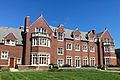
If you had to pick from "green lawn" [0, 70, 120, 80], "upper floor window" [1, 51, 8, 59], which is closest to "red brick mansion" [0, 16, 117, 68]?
"upper floor window" [1, 51, 8, 59]

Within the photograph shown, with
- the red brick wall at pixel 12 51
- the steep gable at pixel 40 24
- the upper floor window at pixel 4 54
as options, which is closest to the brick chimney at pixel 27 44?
the steep gable at pixel 40 24

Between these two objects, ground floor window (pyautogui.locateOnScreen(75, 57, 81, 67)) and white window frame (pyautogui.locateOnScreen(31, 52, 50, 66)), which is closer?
white window frame (pyautogui.locateOnScreen(31, 52, 50, 66))

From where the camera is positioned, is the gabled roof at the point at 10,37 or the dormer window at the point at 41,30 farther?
the dormer window at the point at 41,30

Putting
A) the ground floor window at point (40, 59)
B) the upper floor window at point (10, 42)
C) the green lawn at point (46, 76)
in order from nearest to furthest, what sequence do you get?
the green lawn at point (46, 76) < the ground floor window at point (40, 59) < the upper floor window at point (10, 42)

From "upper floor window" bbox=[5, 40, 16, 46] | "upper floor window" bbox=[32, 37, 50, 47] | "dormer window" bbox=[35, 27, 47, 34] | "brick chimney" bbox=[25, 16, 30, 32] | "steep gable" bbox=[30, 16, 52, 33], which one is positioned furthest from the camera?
"dormer window" bbox=[35, 27, 47, 34]

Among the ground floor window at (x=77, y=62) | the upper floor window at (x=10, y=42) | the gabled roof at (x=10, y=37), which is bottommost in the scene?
the ground floor window at (x=77, y=62)

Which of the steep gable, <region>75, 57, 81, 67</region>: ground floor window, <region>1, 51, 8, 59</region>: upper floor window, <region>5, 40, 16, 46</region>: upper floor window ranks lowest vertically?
<region>75, 57, 81, 67</region>: ground floor window

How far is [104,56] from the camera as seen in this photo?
53938 mm

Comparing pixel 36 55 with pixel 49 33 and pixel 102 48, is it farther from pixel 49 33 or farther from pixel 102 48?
pixel 102 48

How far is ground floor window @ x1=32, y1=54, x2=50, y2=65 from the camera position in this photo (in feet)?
134

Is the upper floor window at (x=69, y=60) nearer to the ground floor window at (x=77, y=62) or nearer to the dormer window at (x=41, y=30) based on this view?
the ground floor window at (x=77, y=62)

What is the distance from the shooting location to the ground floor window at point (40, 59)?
134ft

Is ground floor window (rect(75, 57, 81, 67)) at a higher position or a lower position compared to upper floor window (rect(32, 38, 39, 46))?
lower

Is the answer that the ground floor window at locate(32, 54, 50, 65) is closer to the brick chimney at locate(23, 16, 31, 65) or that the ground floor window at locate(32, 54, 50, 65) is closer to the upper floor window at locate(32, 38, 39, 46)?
the brick chimney at locate(23, 16, 31, 65)
